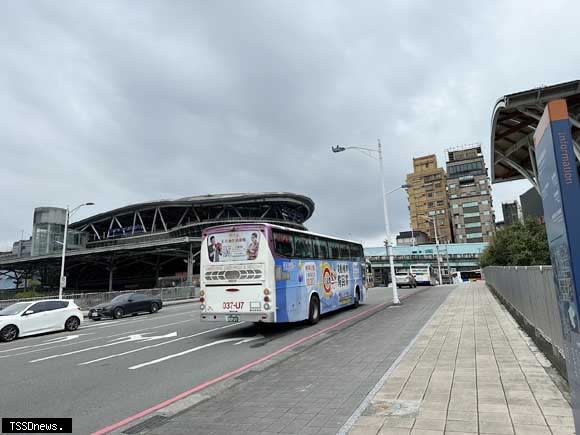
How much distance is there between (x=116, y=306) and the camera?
24094 mm

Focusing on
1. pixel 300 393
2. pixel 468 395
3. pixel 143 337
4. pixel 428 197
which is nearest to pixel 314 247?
pixel 143 337

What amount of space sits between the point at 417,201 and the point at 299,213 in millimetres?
68041

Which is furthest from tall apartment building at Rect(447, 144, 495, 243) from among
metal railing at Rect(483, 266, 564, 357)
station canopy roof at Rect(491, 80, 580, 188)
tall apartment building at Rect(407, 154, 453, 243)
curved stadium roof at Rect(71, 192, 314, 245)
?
metal railing at Rect(483, 266, 564, 357)

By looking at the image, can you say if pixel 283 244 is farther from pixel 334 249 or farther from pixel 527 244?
pixel 527 244

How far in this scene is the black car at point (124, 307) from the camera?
2394 cm

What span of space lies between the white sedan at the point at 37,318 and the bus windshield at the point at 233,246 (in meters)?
9.29

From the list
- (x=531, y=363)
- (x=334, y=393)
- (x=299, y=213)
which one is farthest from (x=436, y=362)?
(x=299, y=213)

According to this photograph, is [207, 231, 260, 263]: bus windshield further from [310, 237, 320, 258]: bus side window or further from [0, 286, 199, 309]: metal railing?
[0, 286, 199, 309]: metal railing

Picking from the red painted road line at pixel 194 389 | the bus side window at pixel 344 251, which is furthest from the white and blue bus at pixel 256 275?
the bus side window at pixel 344 251

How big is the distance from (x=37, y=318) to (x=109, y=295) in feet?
54.8

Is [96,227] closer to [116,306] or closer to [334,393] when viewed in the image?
[116,306]

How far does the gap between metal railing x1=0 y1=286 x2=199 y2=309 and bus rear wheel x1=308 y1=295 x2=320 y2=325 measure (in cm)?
2006

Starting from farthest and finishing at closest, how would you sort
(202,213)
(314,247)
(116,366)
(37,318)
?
(202,213) < (37,318) < (314,247) < (116,366)

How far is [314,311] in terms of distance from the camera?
50.7 feet
